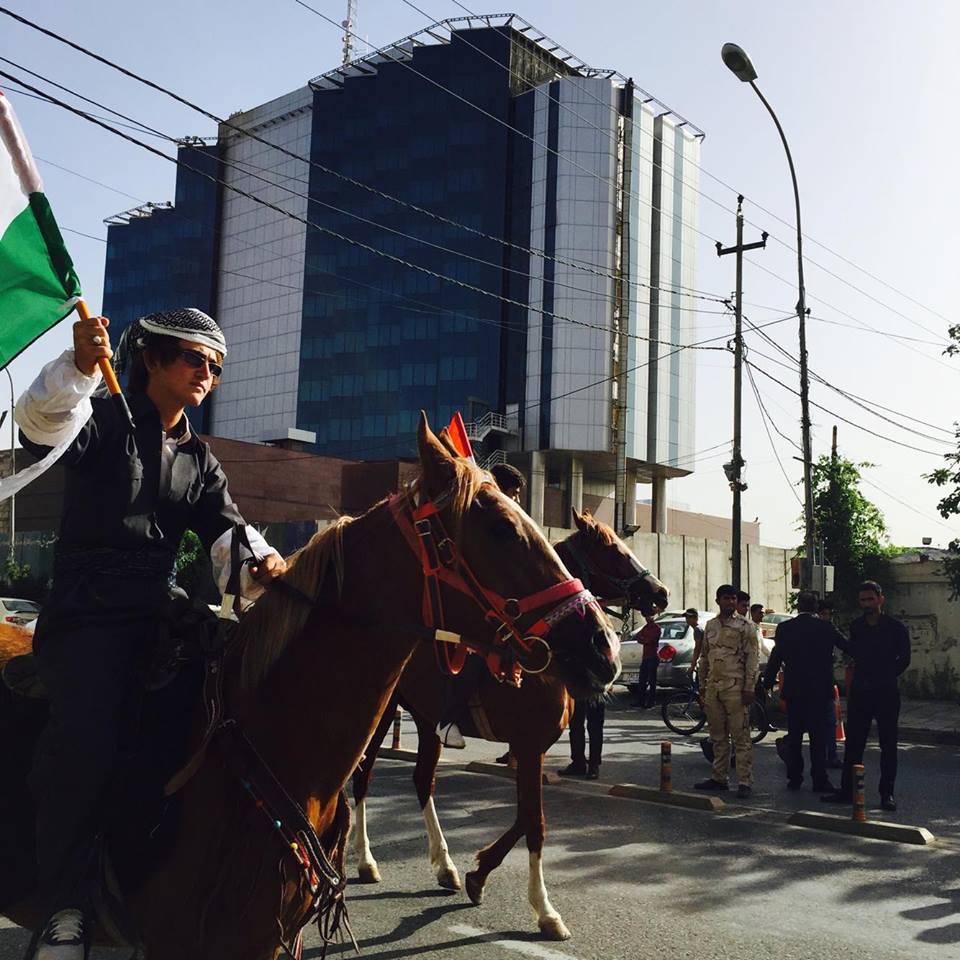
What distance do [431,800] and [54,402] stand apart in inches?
194

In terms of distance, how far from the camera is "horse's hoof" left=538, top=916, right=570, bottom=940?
5.41m

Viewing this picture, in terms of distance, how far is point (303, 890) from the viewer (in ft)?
9.54

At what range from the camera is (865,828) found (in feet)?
28.0

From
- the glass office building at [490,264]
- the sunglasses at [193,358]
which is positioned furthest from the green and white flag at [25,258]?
the glass office building at [490,264]

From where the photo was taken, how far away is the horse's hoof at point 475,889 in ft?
19.8

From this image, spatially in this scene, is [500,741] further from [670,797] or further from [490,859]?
[670,797]

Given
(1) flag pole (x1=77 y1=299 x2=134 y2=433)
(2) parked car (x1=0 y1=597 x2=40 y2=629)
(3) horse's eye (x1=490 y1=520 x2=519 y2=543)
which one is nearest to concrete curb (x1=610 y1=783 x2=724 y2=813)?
(3) horse's eye (x1=490 y1=520 x2=519 y2=543)

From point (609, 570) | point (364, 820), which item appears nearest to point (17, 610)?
point (609, 570)

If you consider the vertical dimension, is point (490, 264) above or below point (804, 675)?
above

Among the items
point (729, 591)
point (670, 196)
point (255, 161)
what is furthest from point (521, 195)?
point (729, 591)

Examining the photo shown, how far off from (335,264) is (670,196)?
82.9ft

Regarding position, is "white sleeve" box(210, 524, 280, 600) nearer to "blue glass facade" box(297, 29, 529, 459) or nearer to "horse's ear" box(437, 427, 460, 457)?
"horse's ear" box(437, 427, 460, 457)

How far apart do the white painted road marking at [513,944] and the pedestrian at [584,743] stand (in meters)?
5.45

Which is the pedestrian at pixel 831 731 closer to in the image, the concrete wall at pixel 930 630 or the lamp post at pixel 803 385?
the lamp post at pixel 803 385
